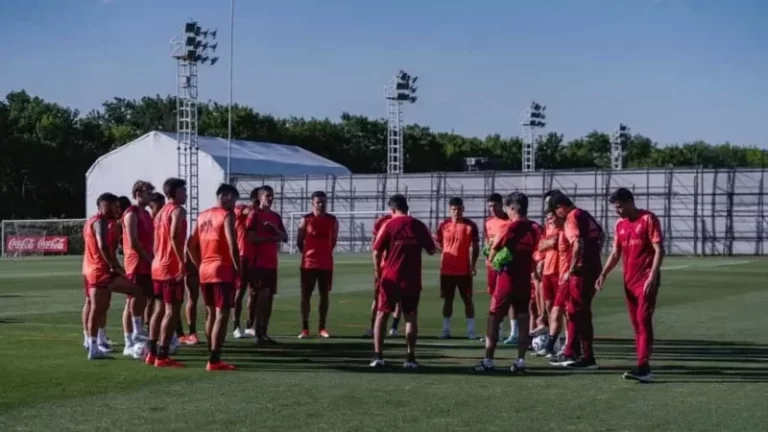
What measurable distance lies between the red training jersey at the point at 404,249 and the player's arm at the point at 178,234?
7.42 ft

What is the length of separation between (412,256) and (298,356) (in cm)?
224

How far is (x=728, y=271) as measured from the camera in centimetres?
4078

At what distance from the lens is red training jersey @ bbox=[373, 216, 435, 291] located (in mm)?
12977

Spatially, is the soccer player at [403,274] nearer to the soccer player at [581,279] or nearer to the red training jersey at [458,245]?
the soccer player at [581,279]

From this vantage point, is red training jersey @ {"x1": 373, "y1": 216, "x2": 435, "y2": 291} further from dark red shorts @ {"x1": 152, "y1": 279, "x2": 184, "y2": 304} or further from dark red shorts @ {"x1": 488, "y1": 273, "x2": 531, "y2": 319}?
dark red shorts @ {"x1": 152, "y1": 279, "x2": 184, "y2": 304}

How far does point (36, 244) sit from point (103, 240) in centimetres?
5527

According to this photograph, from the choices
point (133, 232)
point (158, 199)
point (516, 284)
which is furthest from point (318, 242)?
point (516, 284)

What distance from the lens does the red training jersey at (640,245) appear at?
1194 centimetres

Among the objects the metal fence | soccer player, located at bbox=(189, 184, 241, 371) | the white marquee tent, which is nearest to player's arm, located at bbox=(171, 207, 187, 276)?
soccer player, located at bbox=(189, 184, 241, 371)

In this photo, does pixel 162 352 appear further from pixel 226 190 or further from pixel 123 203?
pixel 123 203

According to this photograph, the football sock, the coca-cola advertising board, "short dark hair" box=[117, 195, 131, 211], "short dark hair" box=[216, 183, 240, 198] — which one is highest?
"short dark hair" box=[216, 183, 240, 198]

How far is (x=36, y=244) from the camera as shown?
6644 centimetres

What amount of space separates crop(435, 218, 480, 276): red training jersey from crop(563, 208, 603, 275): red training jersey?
3644mm

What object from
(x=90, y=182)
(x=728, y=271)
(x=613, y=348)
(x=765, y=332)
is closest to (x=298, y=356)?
(x=613, y=348)
